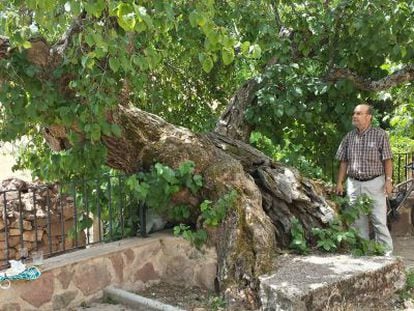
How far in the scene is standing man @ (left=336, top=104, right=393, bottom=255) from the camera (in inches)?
245

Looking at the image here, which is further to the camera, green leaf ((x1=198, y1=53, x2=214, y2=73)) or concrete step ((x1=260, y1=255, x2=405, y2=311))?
concrete step ((x1=260, y1=255, x2=405, y2=311))

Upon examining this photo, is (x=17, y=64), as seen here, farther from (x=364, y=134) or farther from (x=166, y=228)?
(x=364, y=134)

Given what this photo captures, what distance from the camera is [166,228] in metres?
6.05

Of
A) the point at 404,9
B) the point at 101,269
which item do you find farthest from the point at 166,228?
the point at 404,9

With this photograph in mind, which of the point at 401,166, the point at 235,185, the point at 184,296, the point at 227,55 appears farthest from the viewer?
the point at 401,166

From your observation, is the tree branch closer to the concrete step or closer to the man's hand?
the man's hand

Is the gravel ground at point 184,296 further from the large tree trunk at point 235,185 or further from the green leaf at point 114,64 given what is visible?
the green leaf at point 114,64

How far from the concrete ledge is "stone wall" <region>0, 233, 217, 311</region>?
0.09m

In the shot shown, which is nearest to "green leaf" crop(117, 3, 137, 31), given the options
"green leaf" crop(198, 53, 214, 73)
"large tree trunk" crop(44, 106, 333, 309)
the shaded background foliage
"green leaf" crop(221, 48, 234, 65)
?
the shaded background foliage

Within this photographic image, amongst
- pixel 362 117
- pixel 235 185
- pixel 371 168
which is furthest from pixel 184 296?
pixel 362 117

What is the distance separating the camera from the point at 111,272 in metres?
5.25

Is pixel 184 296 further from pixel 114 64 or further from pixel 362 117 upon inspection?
pixel 362 117

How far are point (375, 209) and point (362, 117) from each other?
1039mm

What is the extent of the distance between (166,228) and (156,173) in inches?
30.3
